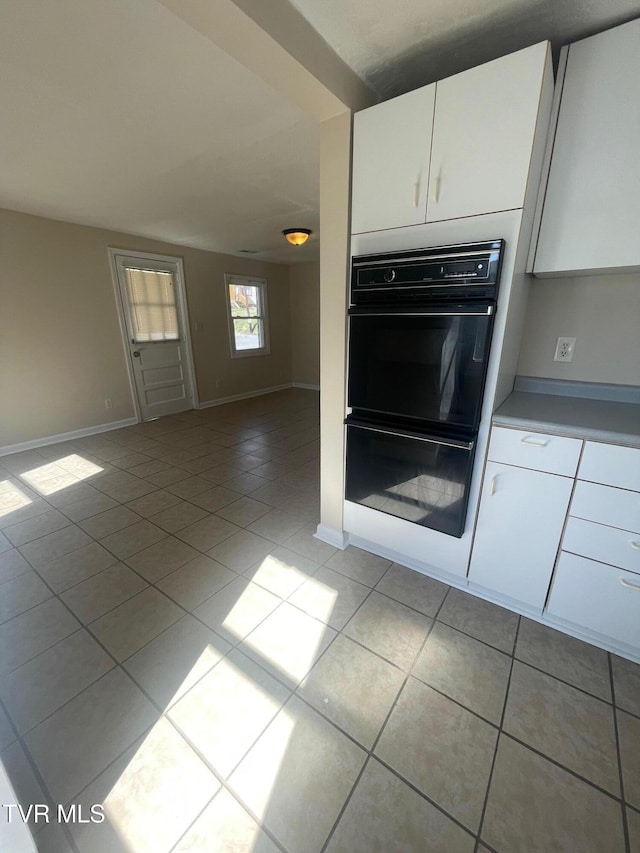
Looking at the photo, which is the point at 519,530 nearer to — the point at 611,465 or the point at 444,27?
the point at 611,465

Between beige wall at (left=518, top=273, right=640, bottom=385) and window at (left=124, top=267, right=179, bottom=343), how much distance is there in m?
4.35

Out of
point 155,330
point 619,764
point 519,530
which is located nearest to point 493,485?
point 519,530

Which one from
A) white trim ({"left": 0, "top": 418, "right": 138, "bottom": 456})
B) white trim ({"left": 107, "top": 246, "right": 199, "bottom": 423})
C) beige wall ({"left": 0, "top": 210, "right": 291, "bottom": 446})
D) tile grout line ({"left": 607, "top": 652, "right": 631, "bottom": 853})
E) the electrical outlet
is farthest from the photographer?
white trim ({"left": 107, "top": 246, "right": 199, "bottom": 423})

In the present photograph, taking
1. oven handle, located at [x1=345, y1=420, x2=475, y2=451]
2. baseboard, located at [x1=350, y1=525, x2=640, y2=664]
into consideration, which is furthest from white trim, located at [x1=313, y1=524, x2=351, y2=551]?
oven handle, located at [x1=345, y1=420, x2=475, y2=451]

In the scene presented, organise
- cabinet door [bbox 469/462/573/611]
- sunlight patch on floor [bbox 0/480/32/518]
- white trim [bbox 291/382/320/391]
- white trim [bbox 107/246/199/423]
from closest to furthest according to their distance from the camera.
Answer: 1. cabinet door [bbox 469/462/573/611]
2. sunlight patch on floor [bbox 0/480/32/518]
3. white trim [bbox 107/246/199/423]
4. white trim [bbox 291/382/320/391]

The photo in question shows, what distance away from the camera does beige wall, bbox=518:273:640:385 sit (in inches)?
63.0

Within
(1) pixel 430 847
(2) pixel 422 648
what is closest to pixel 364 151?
(2) pixel 422 648

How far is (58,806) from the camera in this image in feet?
3.29

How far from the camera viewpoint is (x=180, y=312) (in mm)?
4926

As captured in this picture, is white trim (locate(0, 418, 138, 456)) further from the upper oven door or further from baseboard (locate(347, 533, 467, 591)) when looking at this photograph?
the upper oven door

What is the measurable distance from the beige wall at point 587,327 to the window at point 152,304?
171 inches

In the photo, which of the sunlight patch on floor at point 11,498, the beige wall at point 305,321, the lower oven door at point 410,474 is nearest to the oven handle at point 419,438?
the lower oven door at point 410,474

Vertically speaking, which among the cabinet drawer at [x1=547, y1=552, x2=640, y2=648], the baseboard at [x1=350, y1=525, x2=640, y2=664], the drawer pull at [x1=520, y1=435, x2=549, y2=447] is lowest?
the baseboard at [x1=350, y1=525, x2=640, y2=664]

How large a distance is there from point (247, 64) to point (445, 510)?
74.3 inches
